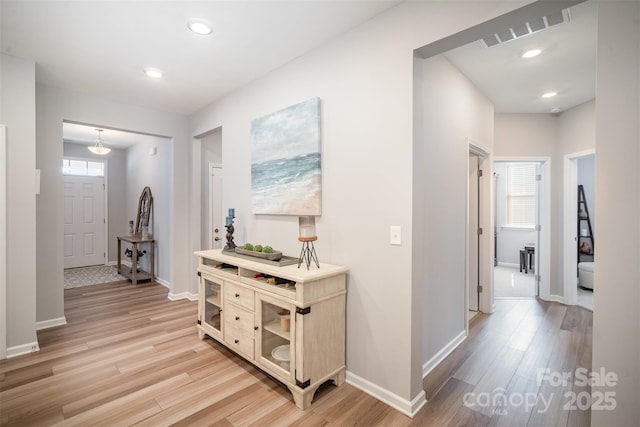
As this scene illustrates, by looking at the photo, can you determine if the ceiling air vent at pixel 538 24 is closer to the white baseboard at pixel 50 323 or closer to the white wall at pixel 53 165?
the white wall at pixel 53 165

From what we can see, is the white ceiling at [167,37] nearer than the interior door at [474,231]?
Yes

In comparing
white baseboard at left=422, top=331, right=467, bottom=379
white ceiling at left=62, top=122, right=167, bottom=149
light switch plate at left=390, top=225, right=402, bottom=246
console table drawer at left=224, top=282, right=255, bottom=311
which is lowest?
white baseboard at left=422, top=331, right=467, bottom=379

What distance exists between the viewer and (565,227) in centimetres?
420

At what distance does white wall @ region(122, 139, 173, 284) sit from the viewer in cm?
491

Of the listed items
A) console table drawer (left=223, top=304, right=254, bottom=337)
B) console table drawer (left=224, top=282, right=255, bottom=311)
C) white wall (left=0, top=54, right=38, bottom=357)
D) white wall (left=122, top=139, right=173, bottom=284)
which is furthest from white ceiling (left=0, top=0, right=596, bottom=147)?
console table drawer (left=223, top=304, right=254, bottom=337)

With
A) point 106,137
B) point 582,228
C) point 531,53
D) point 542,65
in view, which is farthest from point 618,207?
point 106,137

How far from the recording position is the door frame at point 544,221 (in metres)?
4.34

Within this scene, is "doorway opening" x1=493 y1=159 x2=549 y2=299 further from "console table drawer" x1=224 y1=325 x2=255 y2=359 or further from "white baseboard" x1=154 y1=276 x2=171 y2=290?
"white baseboard" x1=154 y1=276 x2=171 y2=290

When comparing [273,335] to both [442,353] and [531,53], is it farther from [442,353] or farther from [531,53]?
[531,53]

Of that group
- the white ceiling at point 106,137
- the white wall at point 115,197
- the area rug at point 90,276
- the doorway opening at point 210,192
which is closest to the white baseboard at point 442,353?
the doorway opening at point 210,192

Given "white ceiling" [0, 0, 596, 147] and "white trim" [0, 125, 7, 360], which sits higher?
"white ceiling" [0, 0, 596, 147]

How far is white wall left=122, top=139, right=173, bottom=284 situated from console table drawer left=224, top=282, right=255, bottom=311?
2.45m

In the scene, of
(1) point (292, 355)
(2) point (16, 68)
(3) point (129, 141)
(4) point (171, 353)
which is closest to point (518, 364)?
(1) point (292, 355)

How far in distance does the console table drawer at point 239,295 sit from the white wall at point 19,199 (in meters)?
1.84
